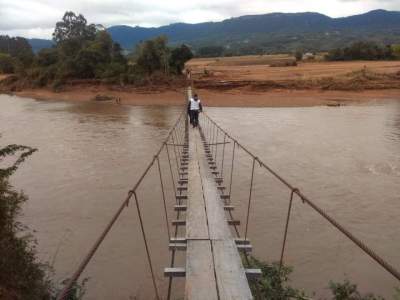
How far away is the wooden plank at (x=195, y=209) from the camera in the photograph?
4.34 m

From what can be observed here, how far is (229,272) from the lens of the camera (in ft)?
11.5

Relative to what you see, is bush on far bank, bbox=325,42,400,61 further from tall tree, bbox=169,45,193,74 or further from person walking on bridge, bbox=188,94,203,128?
person walking on bridge, bbox=188,94,203,128

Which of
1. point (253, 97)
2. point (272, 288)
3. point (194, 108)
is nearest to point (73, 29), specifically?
point (253, 97)

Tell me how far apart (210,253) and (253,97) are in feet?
76.6

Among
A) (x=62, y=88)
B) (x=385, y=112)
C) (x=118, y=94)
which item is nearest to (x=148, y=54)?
(x=118, y=94)

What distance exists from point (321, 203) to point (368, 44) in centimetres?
4399

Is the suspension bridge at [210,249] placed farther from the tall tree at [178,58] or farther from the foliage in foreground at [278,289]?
the tall tree at [178,58]

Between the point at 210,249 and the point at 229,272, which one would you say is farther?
the point at 210,249

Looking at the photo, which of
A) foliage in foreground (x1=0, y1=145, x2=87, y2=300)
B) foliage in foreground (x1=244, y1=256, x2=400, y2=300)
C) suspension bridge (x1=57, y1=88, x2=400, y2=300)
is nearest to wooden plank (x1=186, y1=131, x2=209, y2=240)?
suspension bridge (x1=57, y1=88, x2=400, y2=300)

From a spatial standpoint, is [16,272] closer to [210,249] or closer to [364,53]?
[210,249]

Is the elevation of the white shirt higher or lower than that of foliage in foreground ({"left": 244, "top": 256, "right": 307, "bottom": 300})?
higher

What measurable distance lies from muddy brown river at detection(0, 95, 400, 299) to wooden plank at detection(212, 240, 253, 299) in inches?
67.6

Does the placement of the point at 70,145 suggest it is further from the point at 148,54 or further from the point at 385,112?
the point at 148,54

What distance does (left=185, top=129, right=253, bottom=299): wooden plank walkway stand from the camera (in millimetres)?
3262
